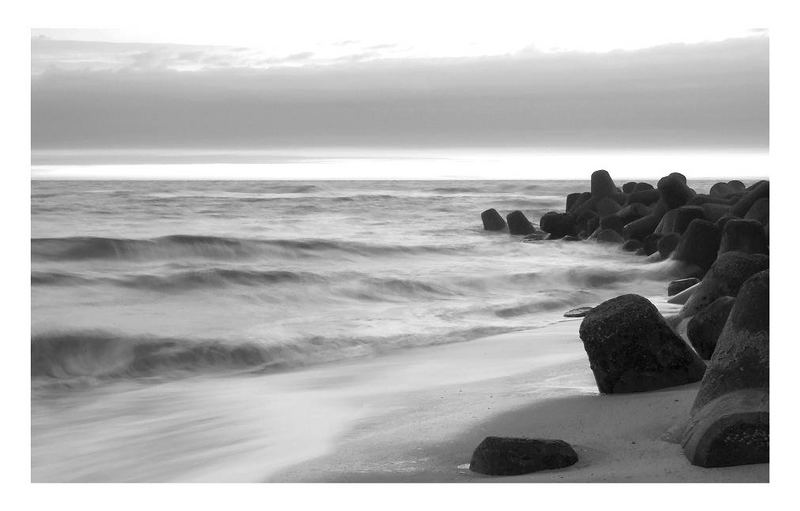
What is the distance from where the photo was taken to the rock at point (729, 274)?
560 cm

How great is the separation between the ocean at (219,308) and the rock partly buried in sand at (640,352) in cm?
164

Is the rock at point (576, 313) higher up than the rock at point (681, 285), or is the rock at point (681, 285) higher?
the rock at point (681, 285)

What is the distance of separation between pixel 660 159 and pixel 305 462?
10.8 ft

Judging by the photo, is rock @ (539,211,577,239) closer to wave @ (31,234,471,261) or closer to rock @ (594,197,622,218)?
rock @ (594,197,622,218)

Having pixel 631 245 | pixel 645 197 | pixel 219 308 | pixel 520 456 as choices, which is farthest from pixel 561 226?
pixel 520 456

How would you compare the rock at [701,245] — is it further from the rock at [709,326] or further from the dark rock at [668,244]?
the rock at [709,326]

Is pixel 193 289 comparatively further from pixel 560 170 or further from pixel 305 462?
pixel 305 462

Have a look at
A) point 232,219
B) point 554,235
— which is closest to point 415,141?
A: point 554,235

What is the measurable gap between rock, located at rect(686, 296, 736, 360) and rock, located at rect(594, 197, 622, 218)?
1319 cm

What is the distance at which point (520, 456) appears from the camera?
→ 11.1 feet

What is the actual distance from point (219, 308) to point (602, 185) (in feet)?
36.4

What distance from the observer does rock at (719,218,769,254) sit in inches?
349

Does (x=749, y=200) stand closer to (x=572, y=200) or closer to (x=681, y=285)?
(x=681, y=285)

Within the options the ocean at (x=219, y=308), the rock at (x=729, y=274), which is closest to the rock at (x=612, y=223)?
the ocean at (x=219, y=308)
